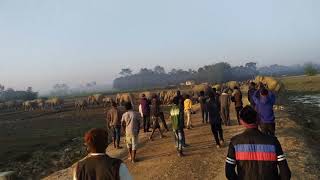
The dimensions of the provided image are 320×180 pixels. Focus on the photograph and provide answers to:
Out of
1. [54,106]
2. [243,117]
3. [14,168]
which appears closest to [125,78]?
[54,106]

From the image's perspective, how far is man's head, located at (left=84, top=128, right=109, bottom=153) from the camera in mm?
4641

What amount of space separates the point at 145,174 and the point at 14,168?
8.62 meters

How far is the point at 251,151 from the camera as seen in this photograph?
5.31 metres

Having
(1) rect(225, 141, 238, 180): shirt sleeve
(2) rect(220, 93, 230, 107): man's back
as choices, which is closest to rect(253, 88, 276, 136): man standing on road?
(1) rect(225, 141, 238, 180): shirt sleeve

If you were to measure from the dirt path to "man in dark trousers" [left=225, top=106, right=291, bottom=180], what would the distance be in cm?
590

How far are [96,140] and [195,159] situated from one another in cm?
860

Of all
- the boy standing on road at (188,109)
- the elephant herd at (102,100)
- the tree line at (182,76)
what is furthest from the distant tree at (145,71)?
the boy standing on road at (188,109)

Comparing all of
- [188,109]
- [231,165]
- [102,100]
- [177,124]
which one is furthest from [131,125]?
[102,100]

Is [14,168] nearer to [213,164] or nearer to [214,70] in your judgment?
[213,164]

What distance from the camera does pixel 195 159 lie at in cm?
1295

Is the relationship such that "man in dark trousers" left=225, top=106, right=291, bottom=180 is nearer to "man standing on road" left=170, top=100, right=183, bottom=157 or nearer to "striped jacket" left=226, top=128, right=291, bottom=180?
"striped jacket" left=226, top=128, right=291, bottom=180

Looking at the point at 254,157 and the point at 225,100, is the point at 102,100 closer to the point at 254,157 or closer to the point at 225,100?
the point at 225,100

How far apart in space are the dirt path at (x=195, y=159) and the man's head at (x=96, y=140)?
23.0 feet

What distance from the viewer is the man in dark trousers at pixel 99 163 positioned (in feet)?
15.2
